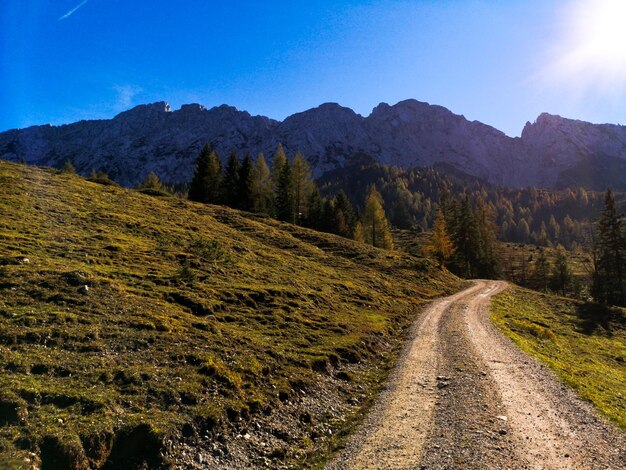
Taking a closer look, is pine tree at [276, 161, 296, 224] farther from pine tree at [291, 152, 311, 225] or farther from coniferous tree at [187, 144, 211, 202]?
coniferous tree at [187, 144, 211, 202]

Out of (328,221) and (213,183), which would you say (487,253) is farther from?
(213,183)

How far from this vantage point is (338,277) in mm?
43844

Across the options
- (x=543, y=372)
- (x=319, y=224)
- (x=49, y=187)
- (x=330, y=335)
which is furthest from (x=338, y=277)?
(x=319, y=224)

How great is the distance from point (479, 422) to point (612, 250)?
216ft

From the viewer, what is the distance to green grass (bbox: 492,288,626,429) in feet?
63.1

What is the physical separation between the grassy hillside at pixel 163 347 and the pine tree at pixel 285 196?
43913mm

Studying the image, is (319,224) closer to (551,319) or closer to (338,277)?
(338,277)

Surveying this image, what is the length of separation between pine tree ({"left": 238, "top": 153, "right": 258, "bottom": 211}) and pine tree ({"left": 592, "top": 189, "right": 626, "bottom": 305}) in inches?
2502

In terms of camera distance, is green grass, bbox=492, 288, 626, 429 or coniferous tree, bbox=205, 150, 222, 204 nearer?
green grass, bbox=492, 288, 626, 429

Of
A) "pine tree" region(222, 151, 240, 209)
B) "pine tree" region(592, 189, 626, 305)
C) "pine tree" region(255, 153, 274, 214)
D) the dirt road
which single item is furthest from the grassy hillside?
"pine tree" region(255, 153, 274, 214)

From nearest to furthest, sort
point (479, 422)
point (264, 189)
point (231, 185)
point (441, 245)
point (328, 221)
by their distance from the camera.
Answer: point (479, 422), point (441, 245), point (231, 185), point (328, 221), point (264, 189)

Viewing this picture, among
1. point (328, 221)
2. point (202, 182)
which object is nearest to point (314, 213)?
point (328, 221)

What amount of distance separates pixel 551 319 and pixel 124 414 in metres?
49.2

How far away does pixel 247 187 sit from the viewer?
8081 centimetres
